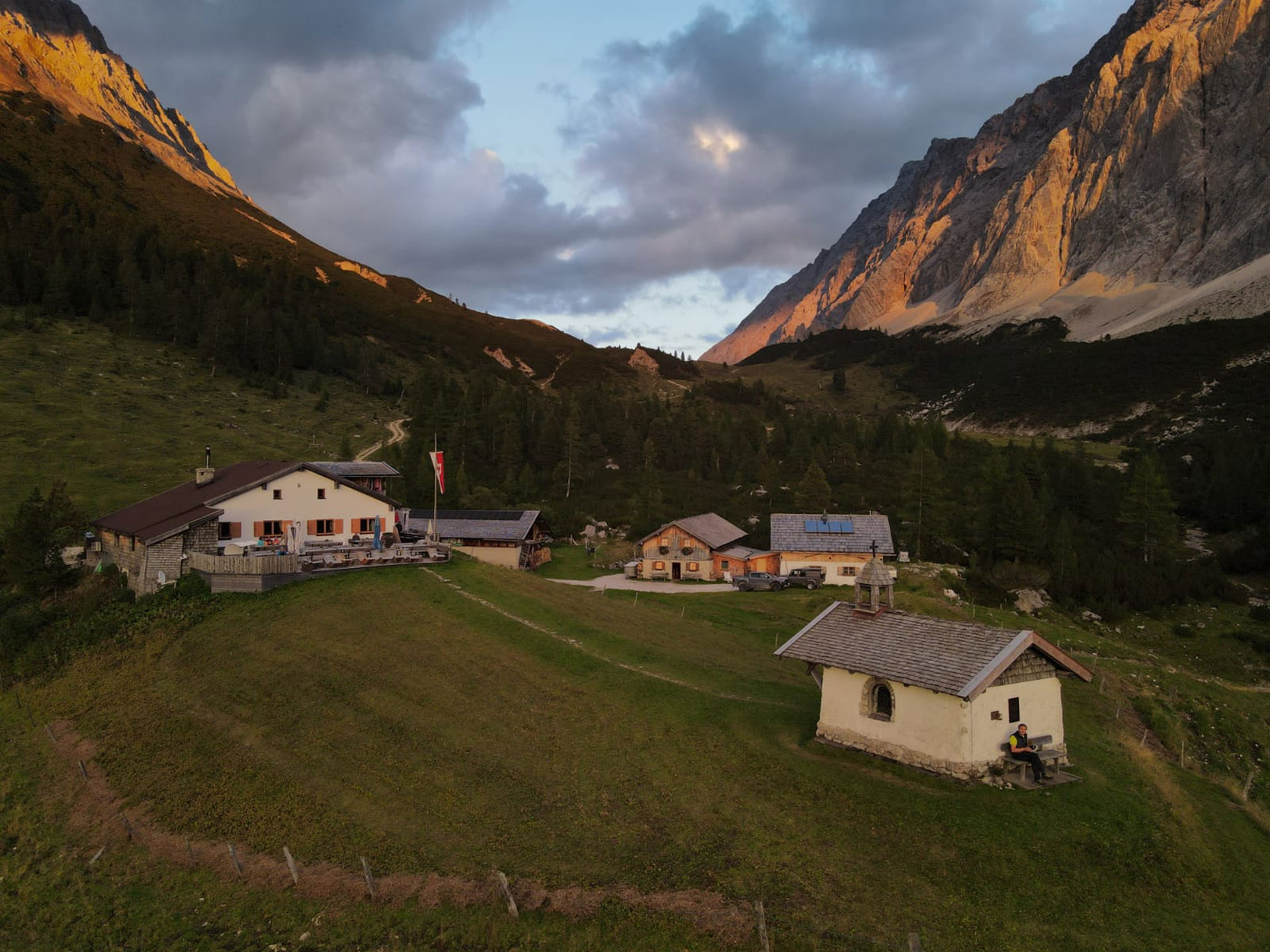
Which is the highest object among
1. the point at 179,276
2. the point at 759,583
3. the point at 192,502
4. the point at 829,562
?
the point at 179,276

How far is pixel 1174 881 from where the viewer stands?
52.7 ft

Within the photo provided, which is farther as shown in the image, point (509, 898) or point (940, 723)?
point (940, 723)

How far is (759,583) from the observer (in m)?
57.1

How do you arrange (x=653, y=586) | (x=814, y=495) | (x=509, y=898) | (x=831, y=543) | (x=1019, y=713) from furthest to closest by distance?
1. (x=814, y=495)
2. (x=831, y=543)
3. (x=653, y=586)
4. (x=1019, y=713)
5. (x=509, y=898)

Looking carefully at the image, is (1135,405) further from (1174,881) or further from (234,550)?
(234,550)

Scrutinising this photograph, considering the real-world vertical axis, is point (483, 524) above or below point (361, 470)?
below

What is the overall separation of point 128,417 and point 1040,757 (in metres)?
88.3

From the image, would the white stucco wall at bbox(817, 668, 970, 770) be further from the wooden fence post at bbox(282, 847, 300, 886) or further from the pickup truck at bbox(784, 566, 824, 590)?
the pickup truck at bbox(784, 566, 824, 590)

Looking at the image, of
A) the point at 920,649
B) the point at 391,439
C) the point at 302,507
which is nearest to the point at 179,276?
the point at 391,439

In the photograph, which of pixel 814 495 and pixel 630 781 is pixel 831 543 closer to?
pixel 814 495

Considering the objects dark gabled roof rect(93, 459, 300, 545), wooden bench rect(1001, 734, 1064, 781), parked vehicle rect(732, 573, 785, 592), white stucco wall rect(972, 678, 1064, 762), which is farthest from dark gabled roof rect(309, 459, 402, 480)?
wooden bench rect(1001, 734, 1064, 781)

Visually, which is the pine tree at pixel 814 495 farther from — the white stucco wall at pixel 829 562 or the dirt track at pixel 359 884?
the dirt track at pixel 359 884

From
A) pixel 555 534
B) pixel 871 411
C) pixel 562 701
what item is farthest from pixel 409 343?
pixel 562 701

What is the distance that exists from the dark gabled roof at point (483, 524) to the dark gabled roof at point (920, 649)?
134 ft
